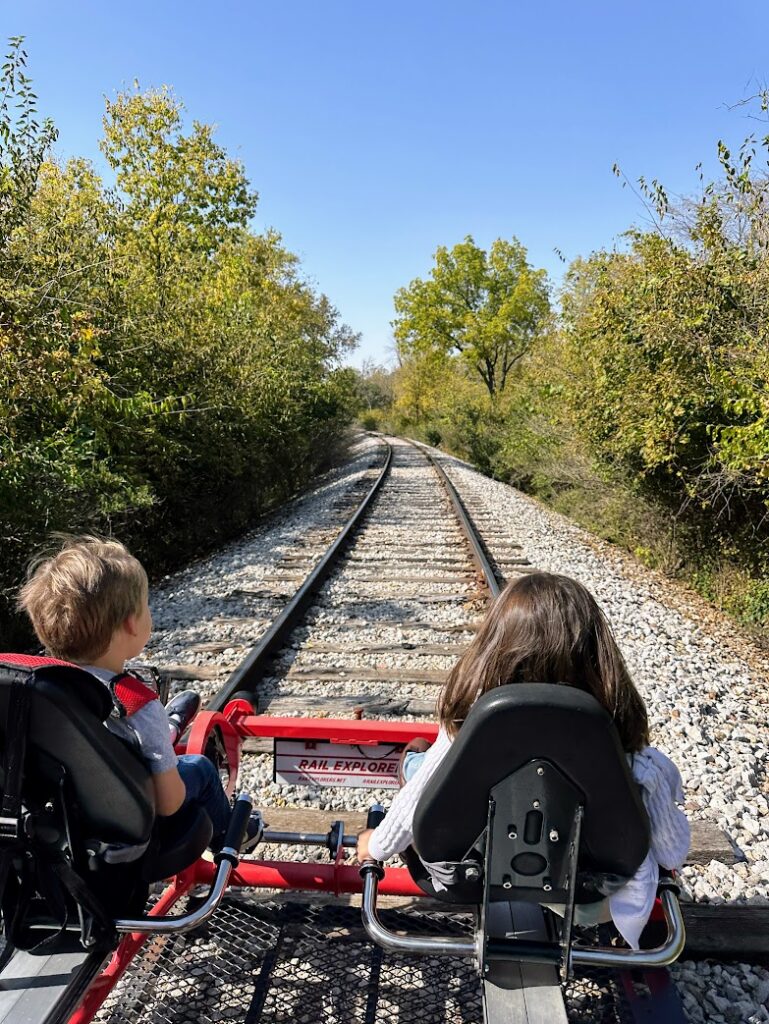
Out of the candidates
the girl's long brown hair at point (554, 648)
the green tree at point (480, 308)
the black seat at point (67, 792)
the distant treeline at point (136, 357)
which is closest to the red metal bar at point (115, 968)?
the black seat at point (67, 792)

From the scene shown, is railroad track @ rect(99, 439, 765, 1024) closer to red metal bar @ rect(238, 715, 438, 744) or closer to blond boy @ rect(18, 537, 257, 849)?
red metal bar @ rect(238, 715, 438, 744)

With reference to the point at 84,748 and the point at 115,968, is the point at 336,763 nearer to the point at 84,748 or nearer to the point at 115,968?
the point at 115,968

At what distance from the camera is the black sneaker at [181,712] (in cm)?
239

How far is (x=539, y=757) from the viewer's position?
1.50m

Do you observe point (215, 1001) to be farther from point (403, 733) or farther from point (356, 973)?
point (403, 733)

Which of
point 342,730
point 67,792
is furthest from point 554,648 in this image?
point 342,730

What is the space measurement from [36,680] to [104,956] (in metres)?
0.82

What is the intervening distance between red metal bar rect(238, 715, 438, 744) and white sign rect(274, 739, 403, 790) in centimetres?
8

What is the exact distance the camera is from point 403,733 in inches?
116

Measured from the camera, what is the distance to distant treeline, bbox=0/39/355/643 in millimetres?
5535

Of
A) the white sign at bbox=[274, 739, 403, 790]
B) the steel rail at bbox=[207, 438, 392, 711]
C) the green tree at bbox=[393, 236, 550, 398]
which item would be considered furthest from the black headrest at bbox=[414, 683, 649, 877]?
the green tree at bbox=[393, 236, 550, 398]

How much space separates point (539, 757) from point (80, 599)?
1.15m

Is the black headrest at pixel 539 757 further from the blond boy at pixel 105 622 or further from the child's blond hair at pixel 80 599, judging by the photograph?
the child's blond hair at pixel 80 599

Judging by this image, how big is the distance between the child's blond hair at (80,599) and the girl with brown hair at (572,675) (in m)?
0.87
